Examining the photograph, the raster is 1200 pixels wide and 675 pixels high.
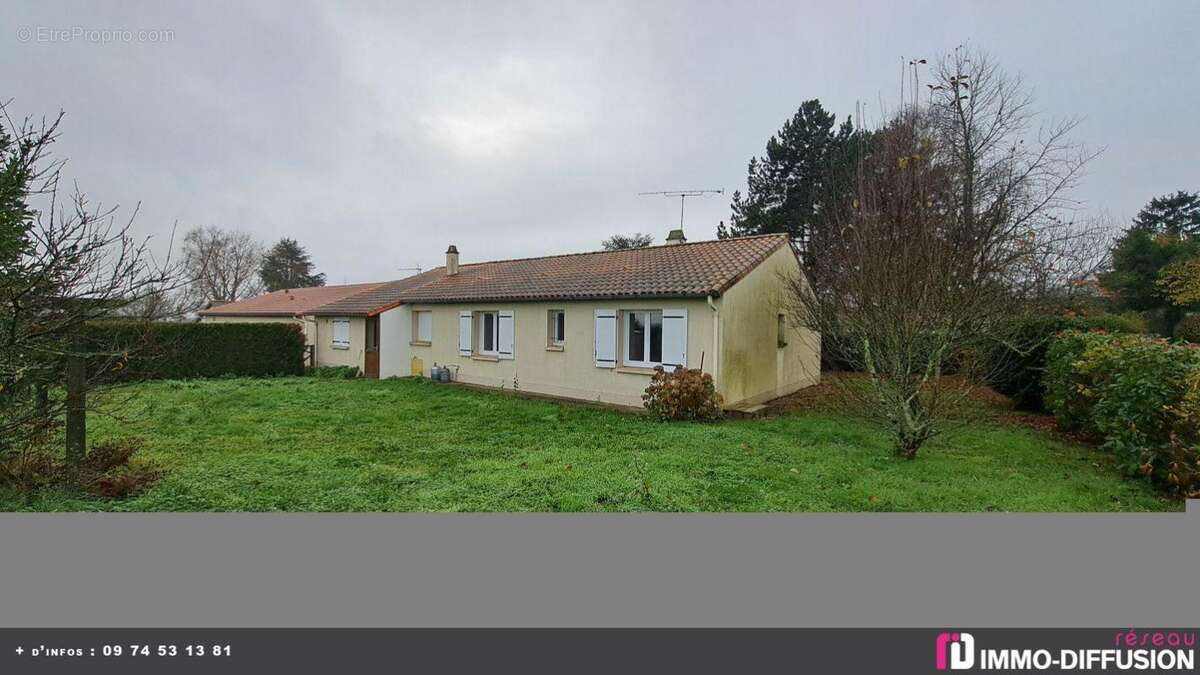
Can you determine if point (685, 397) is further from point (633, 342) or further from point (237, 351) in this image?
point (237, 351)

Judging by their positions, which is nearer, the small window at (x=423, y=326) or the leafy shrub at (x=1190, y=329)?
the small window at (x=423, y=326)

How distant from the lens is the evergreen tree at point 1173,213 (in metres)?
34.5

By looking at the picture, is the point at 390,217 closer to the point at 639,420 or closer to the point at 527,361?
the point at 527,361

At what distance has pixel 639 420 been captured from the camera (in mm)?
11219

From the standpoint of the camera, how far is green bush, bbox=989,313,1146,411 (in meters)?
12.8

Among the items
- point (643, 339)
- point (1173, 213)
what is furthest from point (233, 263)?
point (1173, 213)

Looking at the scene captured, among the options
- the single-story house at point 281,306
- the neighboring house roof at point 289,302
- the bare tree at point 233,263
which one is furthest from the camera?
the bare tree at point 233,263

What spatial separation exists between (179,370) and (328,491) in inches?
743

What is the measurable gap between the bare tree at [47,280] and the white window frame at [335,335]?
696 inches

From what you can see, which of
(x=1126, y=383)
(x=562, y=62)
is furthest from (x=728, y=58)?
(x=1126, y=383)

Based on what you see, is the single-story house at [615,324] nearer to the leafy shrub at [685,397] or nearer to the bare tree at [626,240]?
the leafy shrub at [685,397]

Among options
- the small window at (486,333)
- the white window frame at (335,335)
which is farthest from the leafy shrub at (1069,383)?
the white window frame at (335,335)
